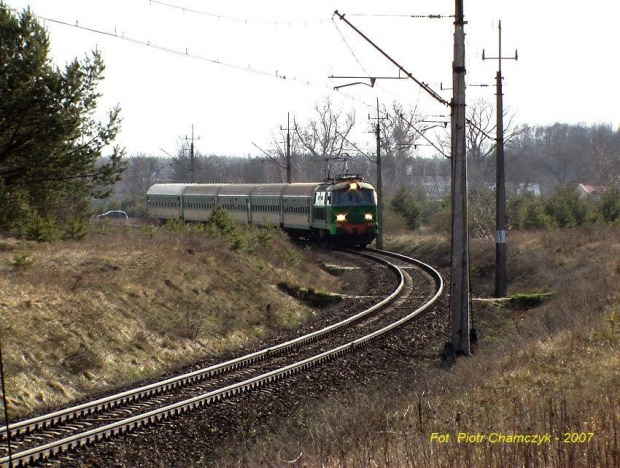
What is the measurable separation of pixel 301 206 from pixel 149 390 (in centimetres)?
2624

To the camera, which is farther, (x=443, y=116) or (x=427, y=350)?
(x=443, y=116)

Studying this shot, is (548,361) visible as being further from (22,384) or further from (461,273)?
(22,384)

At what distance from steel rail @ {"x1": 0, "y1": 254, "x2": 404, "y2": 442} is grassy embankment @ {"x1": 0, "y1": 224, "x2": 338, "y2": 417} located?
105cm

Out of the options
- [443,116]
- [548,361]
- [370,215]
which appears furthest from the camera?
[370,215]

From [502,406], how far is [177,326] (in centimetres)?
980

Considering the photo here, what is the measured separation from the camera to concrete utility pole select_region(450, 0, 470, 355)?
15.8 m

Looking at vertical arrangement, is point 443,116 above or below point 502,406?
above

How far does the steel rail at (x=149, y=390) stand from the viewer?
35.9ft

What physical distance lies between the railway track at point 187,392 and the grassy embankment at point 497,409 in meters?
1.51

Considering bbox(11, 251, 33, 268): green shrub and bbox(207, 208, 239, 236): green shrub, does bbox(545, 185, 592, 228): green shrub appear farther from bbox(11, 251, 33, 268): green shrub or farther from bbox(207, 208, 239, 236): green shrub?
bbox(11, 251, 33, 268): green shrub

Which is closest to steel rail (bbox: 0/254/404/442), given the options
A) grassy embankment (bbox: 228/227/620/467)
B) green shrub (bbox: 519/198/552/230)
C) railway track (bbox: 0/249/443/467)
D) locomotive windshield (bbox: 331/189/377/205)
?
railway track (bbox: 0/249/443/467)

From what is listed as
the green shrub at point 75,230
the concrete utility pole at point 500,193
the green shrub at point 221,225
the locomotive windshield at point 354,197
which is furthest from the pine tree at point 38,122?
the locomotive windshield at point 354,197

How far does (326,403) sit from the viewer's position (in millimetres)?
12453

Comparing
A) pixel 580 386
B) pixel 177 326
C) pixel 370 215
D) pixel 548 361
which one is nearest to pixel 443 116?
pixel 177 326
